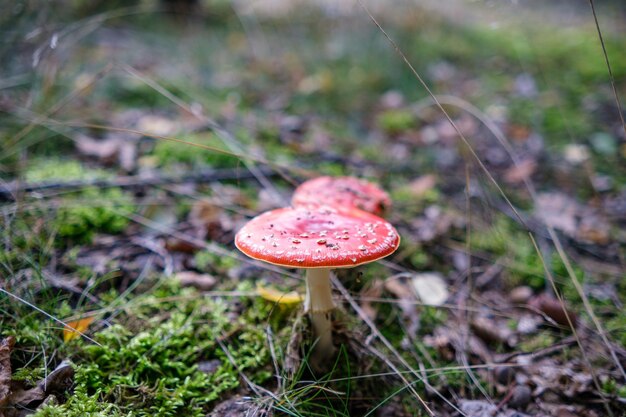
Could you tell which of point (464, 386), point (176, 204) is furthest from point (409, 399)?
point (176, 204)

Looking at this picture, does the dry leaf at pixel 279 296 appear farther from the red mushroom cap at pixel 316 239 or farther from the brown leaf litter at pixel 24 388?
the brown leaf litter at pixel 24 388

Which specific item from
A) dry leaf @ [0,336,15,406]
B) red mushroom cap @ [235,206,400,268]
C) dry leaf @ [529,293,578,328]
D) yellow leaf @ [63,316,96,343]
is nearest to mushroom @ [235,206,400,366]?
red mushroom cap @ [235,206,400,268]

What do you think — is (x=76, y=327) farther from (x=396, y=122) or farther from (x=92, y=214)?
(x=396, y=122)

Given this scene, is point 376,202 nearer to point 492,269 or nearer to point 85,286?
point 492,269

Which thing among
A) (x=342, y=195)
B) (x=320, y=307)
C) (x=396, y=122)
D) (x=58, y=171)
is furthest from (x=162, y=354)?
(x=396, y=122)

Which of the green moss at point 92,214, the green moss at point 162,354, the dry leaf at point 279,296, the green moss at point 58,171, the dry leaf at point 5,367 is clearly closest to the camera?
the dry leaf at point 5,367

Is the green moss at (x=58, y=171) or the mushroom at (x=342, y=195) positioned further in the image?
the green moss at (x=58, y=171)

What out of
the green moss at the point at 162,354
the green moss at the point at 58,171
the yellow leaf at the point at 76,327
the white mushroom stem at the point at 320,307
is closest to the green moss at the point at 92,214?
the green moss at the point at 58,171

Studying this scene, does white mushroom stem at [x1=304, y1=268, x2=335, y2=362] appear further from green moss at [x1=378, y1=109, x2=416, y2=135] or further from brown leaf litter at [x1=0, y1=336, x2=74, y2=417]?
green moss at [x1=378, y1=109, x2=416, y2=135]
